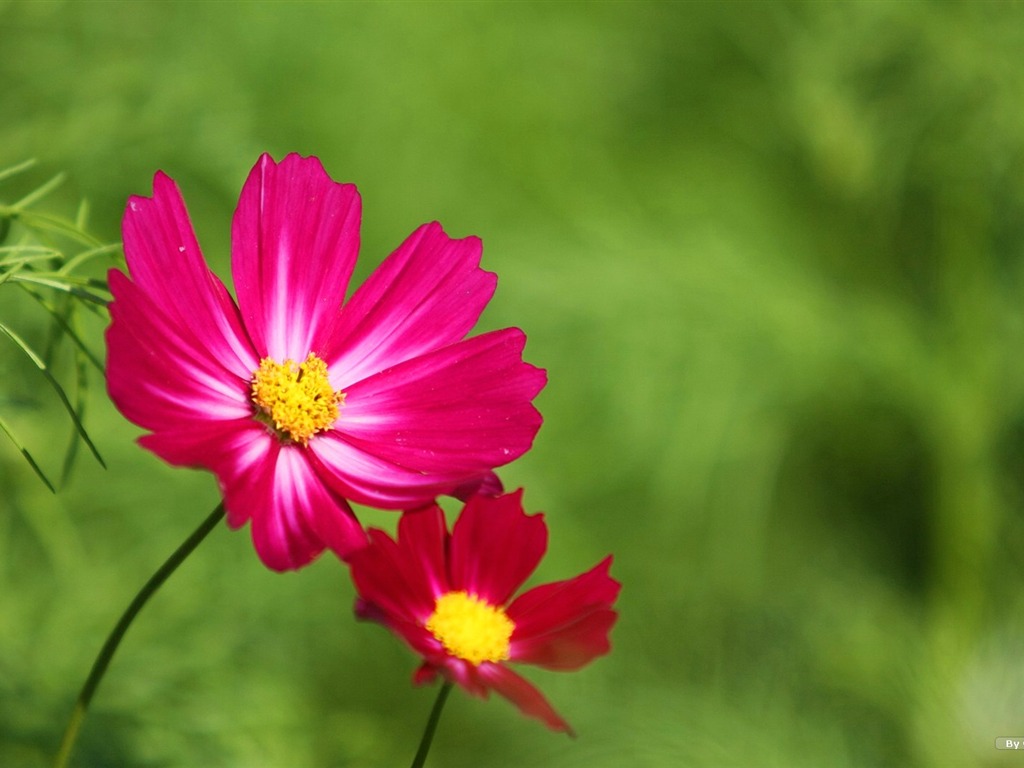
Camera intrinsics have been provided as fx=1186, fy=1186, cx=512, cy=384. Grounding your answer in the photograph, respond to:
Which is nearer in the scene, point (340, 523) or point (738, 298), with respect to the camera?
point (340, 523)

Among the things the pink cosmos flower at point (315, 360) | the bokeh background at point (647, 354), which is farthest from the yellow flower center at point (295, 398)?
the bokeh background at point (647, 354)

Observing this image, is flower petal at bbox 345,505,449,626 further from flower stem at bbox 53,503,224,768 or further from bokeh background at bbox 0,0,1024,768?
bokeh background at bbox 0,0,1024,768

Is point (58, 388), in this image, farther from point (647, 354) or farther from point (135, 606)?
point (647, 354)

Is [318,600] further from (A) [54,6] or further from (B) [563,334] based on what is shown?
(A) [54,6]

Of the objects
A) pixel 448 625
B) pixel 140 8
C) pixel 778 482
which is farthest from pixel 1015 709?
pixel 140 8

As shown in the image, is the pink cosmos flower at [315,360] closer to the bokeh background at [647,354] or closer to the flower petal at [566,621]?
the flower petal at [566,621]

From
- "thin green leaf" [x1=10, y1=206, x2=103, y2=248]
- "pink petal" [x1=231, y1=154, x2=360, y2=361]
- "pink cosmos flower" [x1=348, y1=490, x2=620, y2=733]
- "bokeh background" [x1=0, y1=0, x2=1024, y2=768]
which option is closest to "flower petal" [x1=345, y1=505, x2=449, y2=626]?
"pink cosmos flower" [x1=348, y1=490, x2=620, y2=733]
